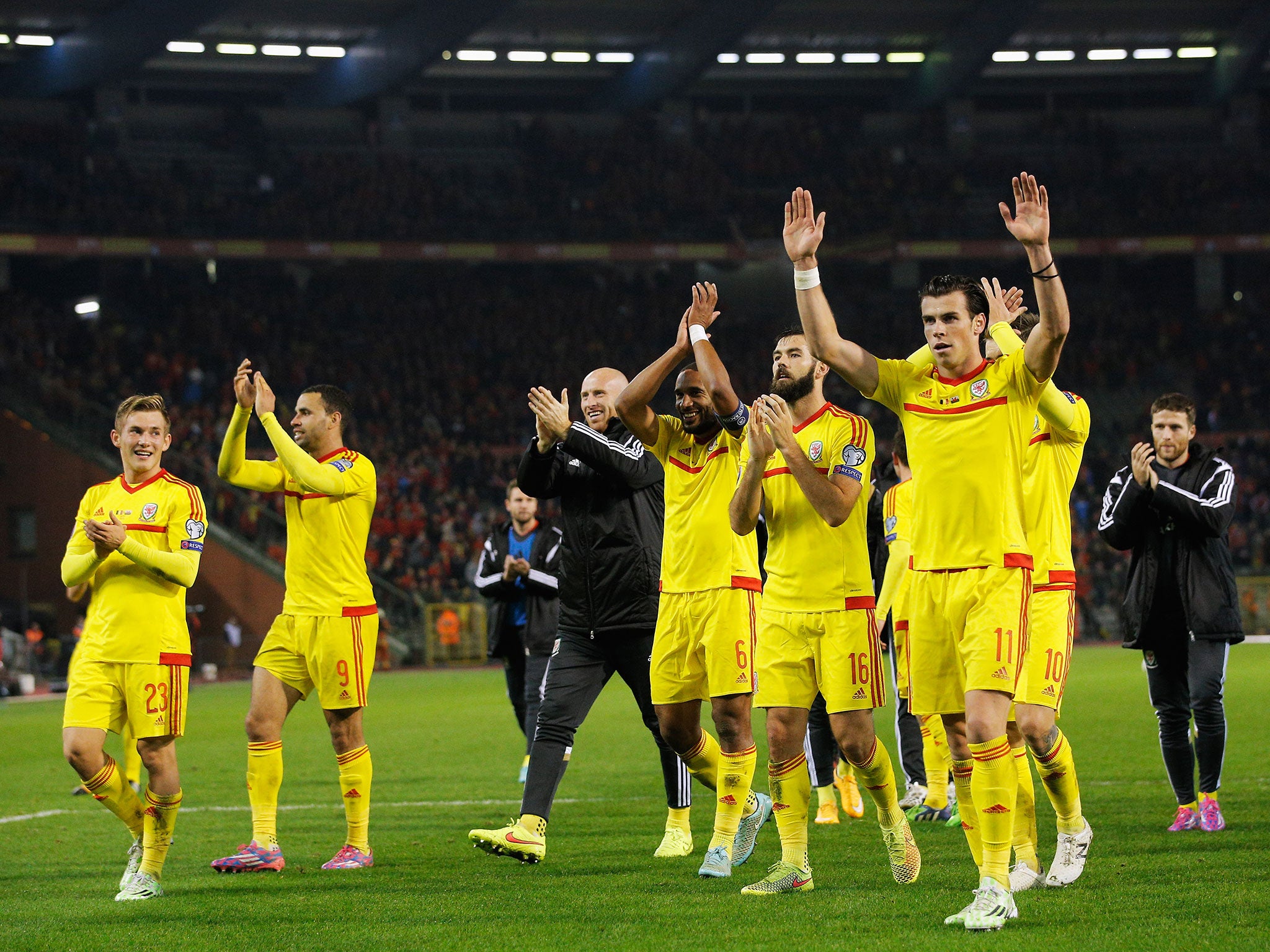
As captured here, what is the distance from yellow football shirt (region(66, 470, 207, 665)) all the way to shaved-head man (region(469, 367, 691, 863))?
1.72 metres

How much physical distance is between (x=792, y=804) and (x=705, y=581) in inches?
46.5

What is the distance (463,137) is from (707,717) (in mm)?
33480

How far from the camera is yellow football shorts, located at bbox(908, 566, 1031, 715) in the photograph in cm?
579

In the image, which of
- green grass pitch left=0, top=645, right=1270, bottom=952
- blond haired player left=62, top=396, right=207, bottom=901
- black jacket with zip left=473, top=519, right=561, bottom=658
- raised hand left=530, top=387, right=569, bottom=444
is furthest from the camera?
black jacket with zip left=473, top=519, right=561, bottom=658

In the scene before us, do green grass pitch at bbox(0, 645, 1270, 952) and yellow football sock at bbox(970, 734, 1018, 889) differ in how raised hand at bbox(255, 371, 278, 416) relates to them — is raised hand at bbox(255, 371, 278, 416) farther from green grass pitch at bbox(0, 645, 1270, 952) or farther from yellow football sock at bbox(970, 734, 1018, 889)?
yellow football sock at bbox(970, 734, 1018, 889)

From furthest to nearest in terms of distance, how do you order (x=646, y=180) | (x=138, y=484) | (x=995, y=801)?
(x=646, y=180)
(x=138, y=484)
(x=995, y=801)

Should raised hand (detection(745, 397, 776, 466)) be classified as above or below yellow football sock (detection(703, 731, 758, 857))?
above

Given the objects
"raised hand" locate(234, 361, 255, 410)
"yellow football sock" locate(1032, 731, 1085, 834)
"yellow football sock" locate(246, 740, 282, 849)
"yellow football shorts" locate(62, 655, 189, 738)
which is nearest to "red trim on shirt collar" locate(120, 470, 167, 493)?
"raised hand" locate(234, 361, 255, 410)

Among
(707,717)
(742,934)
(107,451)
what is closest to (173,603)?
(742,934)

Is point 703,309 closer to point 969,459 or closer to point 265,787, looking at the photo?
point 969,459

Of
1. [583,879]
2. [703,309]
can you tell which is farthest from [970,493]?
[583,879]

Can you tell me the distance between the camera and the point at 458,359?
136ft

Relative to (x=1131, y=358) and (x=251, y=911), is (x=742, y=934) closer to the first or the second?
(x=251, y=911)

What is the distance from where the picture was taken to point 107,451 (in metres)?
33.2
